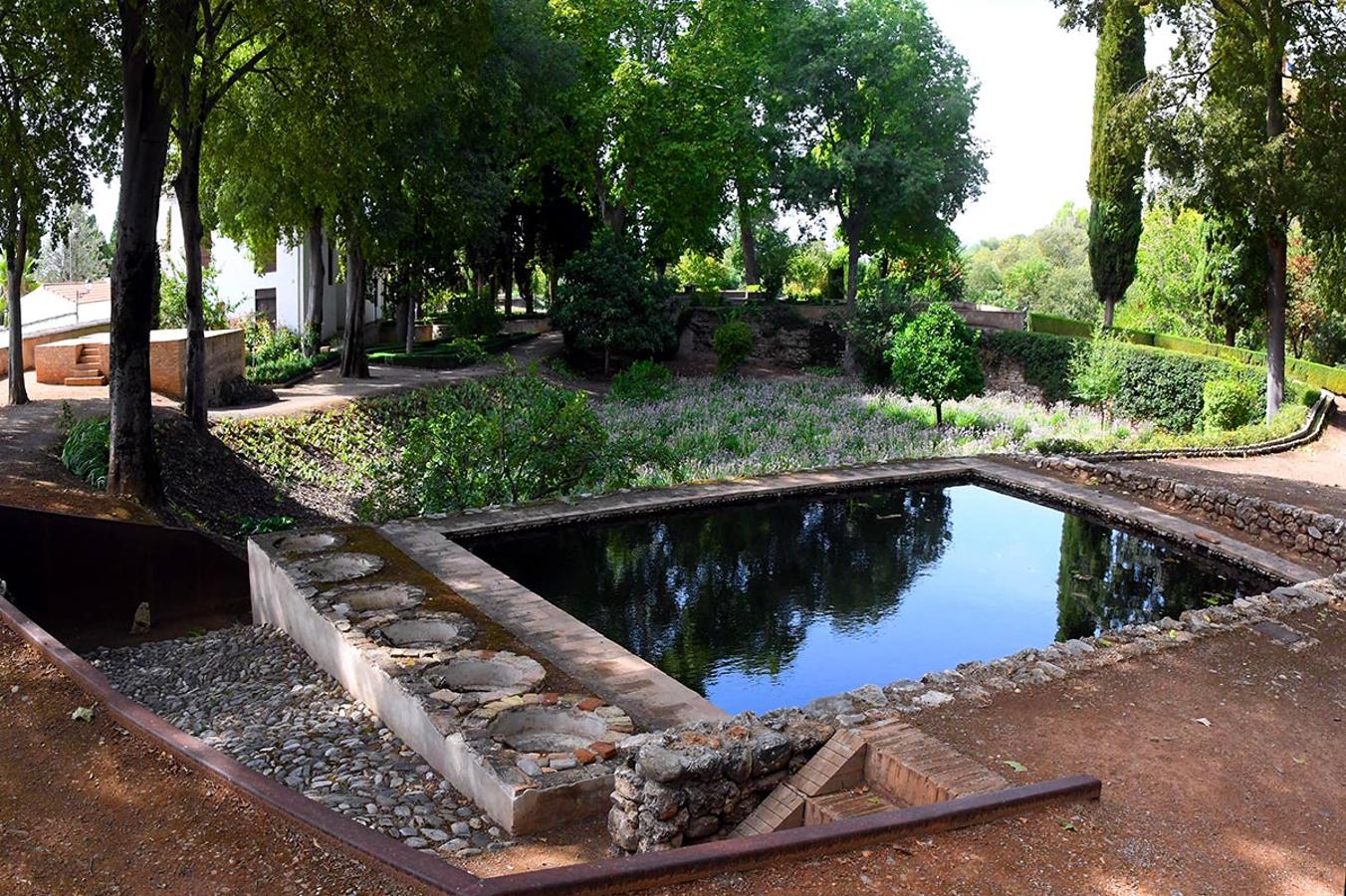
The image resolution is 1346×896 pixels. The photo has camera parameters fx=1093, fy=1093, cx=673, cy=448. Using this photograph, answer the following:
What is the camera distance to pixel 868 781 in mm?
5934

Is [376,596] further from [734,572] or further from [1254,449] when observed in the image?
[1254,449]

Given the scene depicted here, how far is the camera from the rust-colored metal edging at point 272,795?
171 inches

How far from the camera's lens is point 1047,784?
5.48 metres

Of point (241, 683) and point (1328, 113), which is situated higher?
point (1328, 113)

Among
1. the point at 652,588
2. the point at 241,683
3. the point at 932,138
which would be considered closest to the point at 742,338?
the point at 932,138

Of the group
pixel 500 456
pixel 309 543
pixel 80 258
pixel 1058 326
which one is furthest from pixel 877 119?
pixel 80 258

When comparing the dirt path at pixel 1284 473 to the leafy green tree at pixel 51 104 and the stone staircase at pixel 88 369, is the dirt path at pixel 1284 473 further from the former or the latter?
the stone staircase at pixel 88 369

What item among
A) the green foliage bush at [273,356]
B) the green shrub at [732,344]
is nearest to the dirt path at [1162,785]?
the green foliage bush at [273,356]

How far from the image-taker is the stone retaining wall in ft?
38.8

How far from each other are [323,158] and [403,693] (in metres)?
10.8

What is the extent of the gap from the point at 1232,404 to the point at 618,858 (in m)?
20.0

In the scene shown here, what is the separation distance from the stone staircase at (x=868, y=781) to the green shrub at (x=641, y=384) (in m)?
19.5

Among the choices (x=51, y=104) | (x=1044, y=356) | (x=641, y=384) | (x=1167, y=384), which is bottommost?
(x=641, y=384)

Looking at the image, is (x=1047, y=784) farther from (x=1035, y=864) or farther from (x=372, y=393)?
(x=372, y=393)
